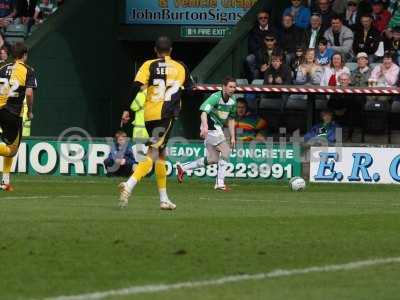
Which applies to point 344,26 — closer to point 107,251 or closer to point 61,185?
point 61,185

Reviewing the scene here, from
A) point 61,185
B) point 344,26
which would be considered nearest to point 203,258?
point 61,185

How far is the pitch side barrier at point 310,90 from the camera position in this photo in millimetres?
26172

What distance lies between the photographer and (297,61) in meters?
27.7

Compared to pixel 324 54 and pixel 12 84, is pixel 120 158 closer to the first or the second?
pixel 324 54

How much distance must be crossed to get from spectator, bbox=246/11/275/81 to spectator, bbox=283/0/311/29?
1.68ft

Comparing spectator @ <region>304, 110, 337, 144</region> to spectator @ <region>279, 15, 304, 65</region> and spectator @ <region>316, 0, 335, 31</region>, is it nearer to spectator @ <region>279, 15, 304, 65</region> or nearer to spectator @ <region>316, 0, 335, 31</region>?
Result: spectator @ <region>279, 15, 304, 65</region>

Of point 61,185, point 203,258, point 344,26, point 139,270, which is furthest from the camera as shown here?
point 344,26

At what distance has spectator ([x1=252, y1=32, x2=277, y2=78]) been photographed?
2795 centimetres

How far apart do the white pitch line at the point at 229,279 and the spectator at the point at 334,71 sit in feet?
52.7

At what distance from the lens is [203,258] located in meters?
10.5

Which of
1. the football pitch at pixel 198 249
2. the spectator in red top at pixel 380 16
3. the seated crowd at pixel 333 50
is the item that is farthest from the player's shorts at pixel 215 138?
the spectator in red top at pixel 380 16

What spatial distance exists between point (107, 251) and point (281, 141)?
50.6 ft

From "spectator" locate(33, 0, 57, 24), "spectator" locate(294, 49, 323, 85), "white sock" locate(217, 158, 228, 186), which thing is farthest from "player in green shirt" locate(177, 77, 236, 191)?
"spectator" locate(33, 0, 57, 24)

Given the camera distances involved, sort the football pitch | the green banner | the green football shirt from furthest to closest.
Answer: the green banner → the green football shirt → the football pitch
